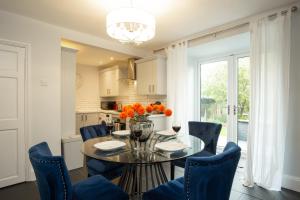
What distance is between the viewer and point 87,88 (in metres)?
5.88

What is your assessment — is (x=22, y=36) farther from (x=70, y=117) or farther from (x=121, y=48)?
(x=121, y=48)

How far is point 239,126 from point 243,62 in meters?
1.31

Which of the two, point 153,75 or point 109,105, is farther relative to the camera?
point 109,105

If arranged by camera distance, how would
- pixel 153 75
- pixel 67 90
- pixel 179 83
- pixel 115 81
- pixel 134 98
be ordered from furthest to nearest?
pixel 115 81
pixel 134 98
pixel 153 75
pixel 179 83
pixel 67 90

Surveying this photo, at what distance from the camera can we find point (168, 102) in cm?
386

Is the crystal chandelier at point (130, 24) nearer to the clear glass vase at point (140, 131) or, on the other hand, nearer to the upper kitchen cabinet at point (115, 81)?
the clear glass vase at point (140, 131)

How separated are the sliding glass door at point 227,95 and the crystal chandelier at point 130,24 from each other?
2384 mm

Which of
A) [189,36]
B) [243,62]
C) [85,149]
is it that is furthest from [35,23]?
[243,62]

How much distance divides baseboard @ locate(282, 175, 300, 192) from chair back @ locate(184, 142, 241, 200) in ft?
6.26

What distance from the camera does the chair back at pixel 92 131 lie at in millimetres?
2332

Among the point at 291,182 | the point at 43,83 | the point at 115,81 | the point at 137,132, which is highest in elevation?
the point at 115,81

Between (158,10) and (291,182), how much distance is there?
9.71 ft

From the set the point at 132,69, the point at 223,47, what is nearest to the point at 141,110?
the point at 223,47

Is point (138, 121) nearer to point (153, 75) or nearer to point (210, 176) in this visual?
point (210, 176)
